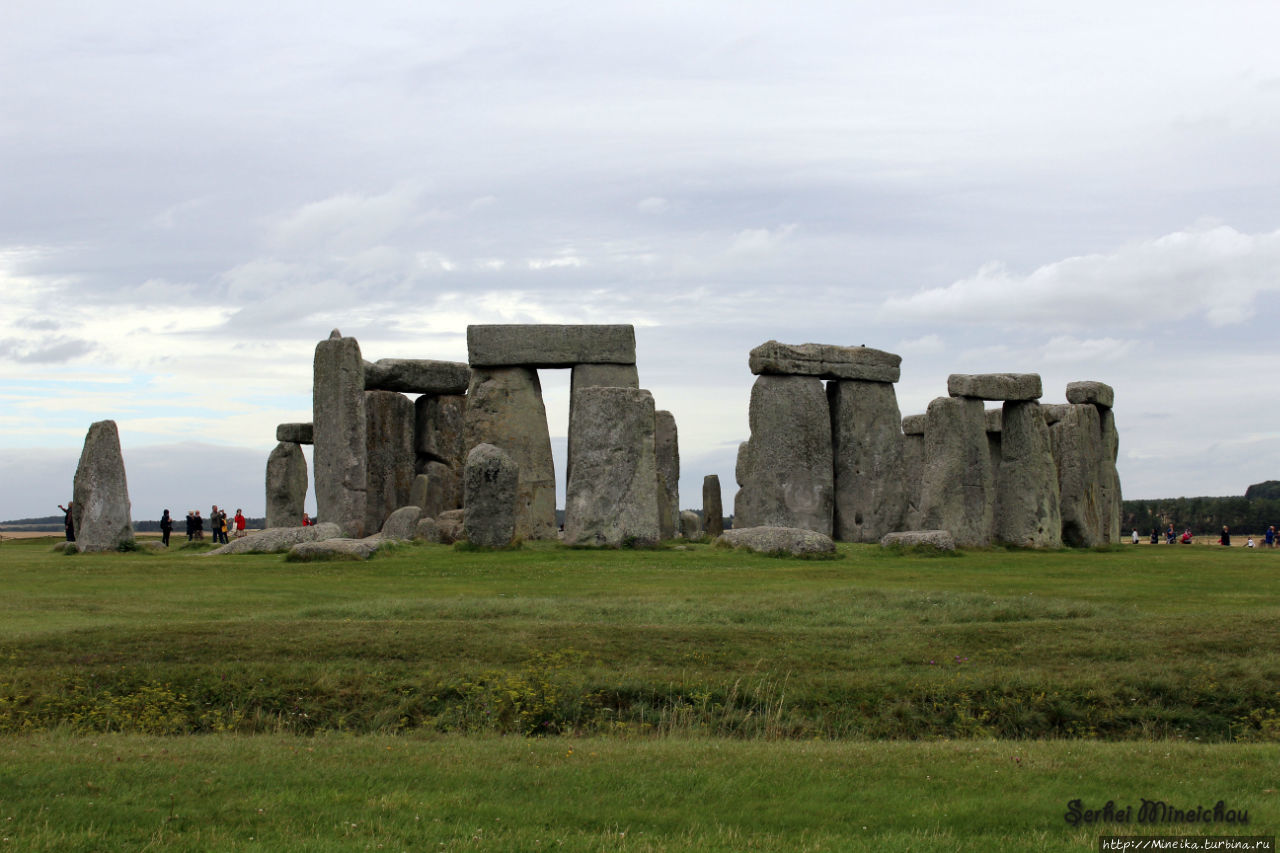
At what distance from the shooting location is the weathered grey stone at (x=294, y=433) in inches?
1407

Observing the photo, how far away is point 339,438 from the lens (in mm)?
28062

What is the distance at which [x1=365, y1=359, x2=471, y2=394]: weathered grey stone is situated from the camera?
111ft

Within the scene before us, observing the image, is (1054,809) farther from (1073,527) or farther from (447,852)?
(1073,527)

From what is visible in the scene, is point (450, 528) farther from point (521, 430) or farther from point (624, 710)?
point (624, 710)

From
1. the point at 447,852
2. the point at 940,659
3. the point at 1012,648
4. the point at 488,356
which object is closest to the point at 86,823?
the point at 447,852

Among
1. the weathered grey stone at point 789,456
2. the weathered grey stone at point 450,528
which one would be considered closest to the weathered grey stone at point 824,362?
the weathered grey stone at point 789,456

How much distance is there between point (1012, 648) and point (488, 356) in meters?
17.1

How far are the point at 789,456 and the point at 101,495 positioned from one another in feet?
46.8

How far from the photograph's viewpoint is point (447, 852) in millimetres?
7484

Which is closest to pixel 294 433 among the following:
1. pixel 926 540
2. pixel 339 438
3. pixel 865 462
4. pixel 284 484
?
pixel 284 484

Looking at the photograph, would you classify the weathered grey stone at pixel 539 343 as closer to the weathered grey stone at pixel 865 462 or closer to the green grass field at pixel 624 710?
the weathered grey stone at pixel 865 462

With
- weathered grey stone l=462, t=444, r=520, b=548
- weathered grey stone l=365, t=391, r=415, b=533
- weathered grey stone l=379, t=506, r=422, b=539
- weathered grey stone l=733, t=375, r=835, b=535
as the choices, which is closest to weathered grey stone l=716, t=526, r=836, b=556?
weathered grey stone l=462, t=444, r=520, b=548

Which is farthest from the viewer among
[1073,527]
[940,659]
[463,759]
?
[1073,527]

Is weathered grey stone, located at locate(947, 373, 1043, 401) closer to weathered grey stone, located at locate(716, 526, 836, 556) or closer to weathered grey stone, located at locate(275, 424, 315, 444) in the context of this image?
weathered grey stone, located at locate(716, 526, 836, 556)
